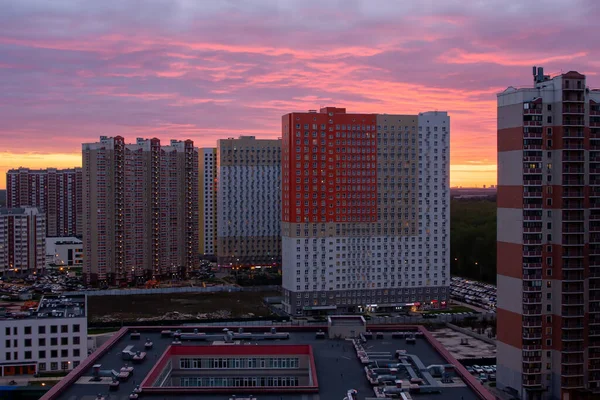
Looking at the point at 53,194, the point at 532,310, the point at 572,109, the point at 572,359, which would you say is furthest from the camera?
the point at 53,194

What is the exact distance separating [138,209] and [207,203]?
28.5 metres

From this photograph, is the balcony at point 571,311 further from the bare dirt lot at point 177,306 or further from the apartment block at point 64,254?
the apartment block at point 64,254

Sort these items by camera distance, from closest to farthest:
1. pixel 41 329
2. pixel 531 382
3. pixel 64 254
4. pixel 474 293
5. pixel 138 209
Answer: pixel 531 382
pixel 41 329
pixel 474 293
pixel 138 209
pixel 64 254

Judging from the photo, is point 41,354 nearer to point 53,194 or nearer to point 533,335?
point 533,335

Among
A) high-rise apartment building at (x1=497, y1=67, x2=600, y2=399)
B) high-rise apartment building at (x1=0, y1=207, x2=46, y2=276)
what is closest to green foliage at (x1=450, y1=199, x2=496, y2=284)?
high-rise apartment building at (x1=497, y1=67, x2=600, y2=399)

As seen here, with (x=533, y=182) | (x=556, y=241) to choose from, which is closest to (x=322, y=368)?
(x=556, y=241)

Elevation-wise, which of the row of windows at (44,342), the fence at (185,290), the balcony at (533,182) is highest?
the balcony at (533,182)

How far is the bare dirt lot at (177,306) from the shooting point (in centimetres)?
7038

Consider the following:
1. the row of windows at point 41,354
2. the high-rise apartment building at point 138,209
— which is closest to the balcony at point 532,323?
the row of windows at point 41,354

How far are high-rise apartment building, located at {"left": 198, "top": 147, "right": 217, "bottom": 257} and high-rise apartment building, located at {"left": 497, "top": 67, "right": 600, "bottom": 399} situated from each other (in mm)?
82246

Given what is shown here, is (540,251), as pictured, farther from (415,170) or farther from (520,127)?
(415,170)

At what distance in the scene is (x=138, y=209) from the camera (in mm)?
91750

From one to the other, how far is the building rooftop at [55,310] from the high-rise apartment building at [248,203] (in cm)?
5030

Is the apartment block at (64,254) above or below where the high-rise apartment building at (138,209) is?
below
